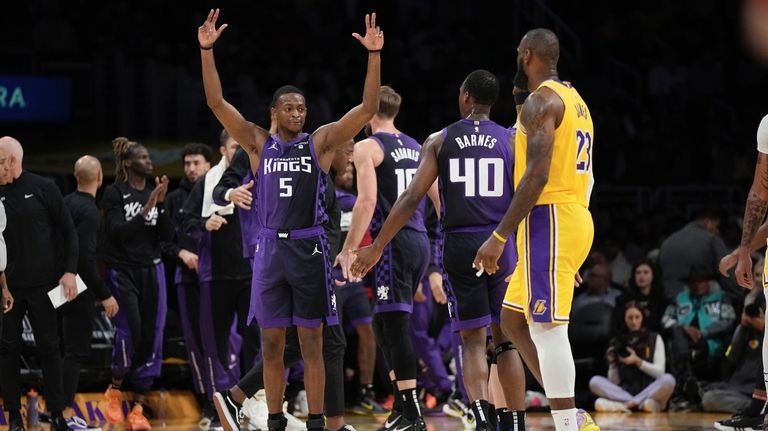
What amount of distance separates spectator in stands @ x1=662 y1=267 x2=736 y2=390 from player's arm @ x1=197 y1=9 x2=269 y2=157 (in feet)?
19.0

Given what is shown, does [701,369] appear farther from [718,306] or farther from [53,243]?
[53,243]

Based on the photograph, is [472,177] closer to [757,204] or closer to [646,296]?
[757,204]

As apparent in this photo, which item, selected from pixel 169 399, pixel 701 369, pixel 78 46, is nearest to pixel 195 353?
pixel 169 399

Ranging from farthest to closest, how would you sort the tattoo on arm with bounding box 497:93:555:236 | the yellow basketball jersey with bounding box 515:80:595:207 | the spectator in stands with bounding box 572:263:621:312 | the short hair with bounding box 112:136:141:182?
the spectator in stands with bounding box 572:263:621:312
the short hair with bounding box 112:136:141:182
the yellow basketball jersey with bounding box 515:80:595:207
the tattoo on arm with bounding box 497:93:555:236

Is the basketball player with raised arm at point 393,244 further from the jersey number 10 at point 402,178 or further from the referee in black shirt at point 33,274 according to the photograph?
the referee in black shirt at point 33,274

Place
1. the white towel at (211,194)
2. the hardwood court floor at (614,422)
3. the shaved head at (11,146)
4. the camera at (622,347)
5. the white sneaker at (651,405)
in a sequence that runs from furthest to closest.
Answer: the camera at (622,347) → the white sneaker at (651,405) → the white towel at (211,194) → the hardwood court floor at (614,422) → the shaved head at (11,146)

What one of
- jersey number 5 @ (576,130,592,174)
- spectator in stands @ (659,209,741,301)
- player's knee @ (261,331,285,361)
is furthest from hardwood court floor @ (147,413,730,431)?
jersey number 5 @ (576,130,592,174)

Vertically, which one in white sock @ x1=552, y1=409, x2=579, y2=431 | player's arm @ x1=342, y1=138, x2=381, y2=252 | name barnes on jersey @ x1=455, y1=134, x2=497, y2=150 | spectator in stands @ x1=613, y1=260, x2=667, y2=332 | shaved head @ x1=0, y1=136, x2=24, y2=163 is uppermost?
shaved head @ x1=0, y1=136, x2=24, y2=163

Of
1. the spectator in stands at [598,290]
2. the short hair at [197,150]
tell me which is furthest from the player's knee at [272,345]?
the spectator in stands at [598,290]

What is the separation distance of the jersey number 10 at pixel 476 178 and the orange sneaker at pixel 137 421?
3.93 meters

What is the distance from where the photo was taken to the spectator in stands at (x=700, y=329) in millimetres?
11828

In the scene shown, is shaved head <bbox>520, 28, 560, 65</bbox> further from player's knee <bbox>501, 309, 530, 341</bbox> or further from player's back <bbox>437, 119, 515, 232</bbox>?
player's knee <bbox>501, 309, 530, 341</bbox>

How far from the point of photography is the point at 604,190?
16297mm

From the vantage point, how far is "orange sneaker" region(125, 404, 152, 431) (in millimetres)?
10055
